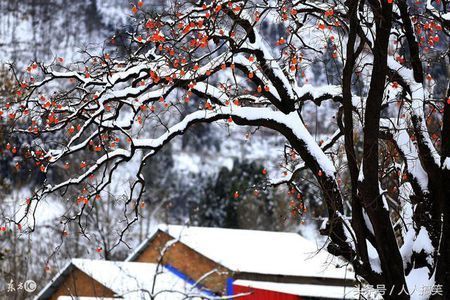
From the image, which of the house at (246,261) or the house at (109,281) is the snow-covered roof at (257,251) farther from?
the house at (109,281)

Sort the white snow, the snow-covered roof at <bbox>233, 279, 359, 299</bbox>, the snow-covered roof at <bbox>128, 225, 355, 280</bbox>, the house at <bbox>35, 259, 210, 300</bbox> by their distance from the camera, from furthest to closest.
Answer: the snow-covered roof at <bbox>128, 225, 355, 280</bbox> → the house at <bbox>35, 259, 210, 300</bbox> → the snow-covered roof at <bbox>233, 279, 359, 299</bbox> → the white snow

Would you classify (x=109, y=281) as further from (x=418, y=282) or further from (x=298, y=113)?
(x=418, y=282)

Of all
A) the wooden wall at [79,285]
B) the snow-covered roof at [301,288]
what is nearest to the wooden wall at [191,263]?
the snow-covered roof at [301,288]

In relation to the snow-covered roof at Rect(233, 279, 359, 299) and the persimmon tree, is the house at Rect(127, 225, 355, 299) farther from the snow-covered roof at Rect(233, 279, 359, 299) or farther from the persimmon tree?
the persimmon tree

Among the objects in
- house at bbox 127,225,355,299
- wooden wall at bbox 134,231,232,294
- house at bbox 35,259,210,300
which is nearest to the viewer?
house at bbox 35,259,210,300

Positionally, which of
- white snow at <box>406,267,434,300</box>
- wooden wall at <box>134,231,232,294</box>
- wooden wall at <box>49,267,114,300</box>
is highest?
wooden wall at <box>134,231,232,294</box>

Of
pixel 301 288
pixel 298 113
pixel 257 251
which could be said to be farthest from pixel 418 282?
pixel 257 251

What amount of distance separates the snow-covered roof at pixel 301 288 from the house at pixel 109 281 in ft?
5.82

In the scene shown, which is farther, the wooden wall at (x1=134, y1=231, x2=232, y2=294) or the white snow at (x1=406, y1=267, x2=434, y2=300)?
the wooden wall at (x1=134, y1=231, x2=232, y2=294)

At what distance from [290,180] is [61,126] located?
3.45 meters

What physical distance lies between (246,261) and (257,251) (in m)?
2.28

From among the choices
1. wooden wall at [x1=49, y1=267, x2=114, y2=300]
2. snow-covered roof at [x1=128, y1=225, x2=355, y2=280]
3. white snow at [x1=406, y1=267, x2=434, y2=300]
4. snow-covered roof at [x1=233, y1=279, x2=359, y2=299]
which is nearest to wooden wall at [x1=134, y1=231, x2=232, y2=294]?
snow-covered roof at [x1=128, y1=225, x2=355, y2=280]

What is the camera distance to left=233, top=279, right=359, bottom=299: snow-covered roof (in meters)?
22.9

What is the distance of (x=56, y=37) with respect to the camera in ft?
440
